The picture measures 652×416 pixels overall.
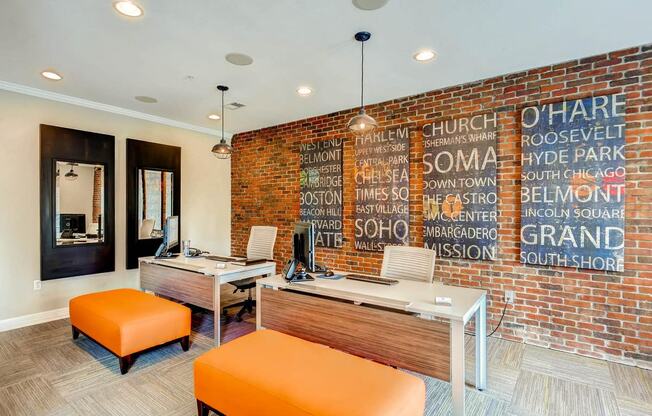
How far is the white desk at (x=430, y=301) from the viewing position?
6.06ft

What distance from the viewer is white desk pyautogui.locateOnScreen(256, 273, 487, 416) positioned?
185 centimetres

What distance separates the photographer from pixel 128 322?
8.63 feet

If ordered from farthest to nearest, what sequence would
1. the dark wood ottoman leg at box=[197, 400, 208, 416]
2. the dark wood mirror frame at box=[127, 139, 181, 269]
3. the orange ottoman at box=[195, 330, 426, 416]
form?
the dark wood mirror frame at box=[127, 139, 181, 269]
the dark wood ottoman leg at box=[197, 400, 208, 416]
the orange ottoman at box=[195, 330, 426, 416]

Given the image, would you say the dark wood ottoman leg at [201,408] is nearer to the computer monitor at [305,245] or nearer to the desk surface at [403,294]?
the desk surface at [403,294]

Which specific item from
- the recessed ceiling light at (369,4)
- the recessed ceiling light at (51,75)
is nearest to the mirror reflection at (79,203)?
the recessed ceiling light at (51,75)

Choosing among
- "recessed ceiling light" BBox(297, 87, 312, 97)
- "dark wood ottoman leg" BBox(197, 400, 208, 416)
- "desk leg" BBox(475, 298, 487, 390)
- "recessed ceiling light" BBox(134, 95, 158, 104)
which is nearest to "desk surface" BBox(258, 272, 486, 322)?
"desk leg" BBox(475, 298, 487, 390)

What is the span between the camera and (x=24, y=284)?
12.0 feet

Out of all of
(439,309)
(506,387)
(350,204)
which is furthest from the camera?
(350,204)

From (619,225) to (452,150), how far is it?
157 centimetres

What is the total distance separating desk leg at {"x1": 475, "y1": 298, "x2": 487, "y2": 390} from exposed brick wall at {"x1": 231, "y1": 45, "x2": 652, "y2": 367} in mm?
1106

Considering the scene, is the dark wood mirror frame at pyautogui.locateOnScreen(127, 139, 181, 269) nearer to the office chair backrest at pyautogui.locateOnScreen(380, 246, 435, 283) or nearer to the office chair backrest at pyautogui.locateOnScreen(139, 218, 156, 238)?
the office chair backrest at pyautogui.locateOnScreen(139, 218, 156, 238)

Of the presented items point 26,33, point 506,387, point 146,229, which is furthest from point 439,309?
point 146,229

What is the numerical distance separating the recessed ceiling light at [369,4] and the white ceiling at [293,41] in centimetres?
6

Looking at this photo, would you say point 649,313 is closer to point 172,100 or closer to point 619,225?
point 619,225
